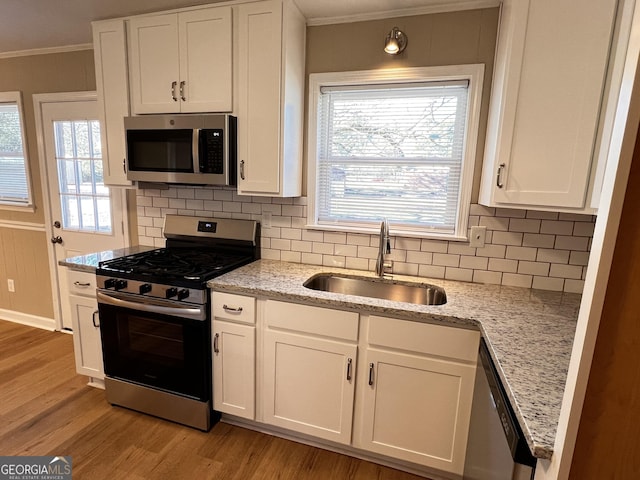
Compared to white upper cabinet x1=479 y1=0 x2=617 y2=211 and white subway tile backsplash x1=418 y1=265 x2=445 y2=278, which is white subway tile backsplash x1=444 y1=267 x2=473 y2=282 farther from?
white upper cabinet x1=479 y1=0 x2=617 y2=211

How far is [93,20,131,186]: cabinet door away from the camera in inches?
87.0

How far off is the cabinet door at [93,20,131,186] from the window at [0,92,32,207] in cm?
132

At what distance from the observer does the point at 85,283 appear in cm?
223

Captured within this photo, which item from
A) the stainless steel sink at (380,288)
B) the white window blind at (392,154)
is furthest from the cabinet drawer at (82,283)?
the white window blind at (392,154)

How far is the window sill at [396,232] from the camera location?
2074 mm

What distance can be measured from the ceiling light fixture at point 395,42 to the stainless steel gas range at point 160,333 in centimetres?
153

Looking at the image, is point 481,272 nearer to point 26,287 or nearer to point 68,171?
point 68,171

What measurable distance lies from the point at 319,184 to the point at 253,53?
0.85m

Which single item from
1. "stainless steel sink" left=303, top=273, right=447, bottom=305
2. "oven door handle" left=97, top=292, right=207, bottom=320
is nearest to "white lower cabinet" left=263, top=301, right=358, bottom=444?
"stainless steel sink" left=303, top=273, right=447, bottom=305

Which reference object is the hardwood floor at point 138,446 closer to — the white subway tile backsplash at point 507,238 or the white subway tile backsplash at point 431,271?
the white subway tile backsplash at point 431,271

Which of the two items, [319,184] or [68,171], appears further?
[68,171]

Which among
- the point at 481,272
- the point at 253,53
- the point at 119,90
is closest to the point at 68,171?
the point at 119,90

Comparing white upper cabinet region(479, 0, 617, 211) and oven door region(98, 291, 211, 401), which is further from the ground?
white upper cabinet region(479, 0, 617, 211)

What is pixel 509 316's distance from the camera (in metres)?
1.55
